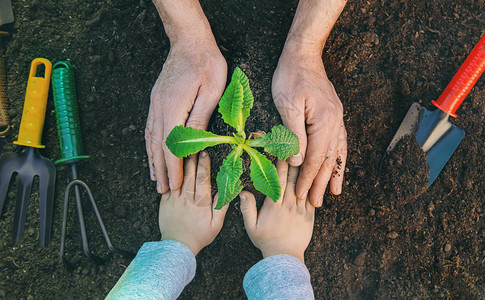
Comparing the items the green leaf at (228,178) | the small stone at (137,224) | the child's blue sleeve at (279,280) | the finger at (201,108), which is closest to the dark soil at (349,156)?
the small stone at (137,224)

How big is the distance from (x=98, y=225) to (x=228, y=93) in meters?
1.13

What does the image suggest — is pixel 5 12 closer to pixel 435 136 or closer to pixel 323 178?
pixel 323 178

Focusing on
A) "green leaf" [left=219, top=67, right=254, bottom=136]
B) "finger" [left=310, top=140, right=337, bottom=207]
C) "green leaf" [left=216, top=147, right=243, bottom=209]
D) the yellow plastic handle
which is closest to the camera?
"green leaf" [left=219, top=67, right=254, bottom=136]

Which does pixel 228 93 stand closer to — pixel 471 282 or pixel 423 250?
pixel 423 250

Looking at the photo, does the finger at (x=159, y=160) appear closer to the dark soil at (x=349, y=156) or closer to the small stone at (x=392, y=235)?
the dark soil at (x=349, y=156)

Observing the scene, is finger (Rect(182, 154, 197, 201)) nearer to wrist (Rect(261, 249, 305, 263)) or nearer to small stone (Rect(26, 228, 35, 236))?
wrist (Rect(261, 249, 305, 263))

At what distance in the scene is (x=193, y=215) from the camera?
183cm

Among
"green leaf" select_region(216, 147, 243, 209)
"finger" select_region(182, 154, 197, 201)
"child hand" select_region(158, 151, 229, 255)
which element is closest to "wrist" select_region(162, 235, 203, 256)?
"child hand" select_region(158, 151, 229, 255)

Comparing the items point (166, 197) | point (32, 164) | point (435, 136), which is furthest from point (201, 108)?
point (435, 136)

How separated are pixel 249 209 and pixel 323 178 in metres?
0.39

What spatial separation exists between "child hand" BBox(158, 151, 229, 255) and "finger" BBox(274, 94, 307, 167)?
0.47 metres

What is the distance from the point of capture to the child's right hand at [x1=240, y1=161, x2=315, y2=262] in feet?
5.89

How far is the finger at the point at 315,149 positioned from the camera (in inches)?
64.2

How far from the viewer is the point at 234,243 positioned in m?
1.90
